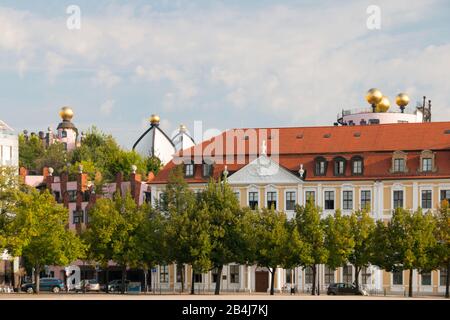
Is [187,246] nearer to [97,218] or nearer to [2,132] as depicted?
[97,218]

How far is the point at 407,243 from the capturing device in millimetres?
109750

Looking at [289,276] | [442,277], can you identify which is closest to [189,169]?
[289,276]

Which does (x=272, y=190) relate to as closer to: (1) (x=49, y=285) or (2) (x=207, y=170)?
(2) (x=207, y=170)

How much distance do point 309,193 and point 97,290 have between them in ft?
70.0

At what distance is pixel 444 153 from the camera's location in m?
122

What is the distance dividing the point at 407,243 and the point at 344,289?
7815 millimetres

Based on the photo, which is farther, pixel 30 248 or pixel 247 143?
pixel 247 143

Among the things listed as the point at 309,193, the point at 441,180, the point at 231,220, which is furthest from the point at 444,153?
the point at 231,220

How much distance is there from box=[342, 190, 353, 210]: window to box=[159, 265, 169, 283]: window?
58.2 ft

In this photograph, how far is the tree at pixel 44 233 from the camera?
104m

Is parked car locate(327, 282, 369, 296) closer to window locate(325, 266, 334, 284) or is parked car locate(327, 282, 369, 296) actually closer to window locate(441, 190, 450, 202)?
window locate(325, 266, 334, 284)

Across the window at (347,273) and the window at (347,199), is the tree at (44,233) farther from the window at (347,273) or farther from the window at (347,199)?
the window at (347,199)

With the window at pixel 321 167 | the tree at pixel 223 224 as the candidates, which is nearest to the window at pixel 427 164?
the window at pixel 321 167

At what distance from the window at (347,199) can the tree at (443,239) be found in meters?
12.4
